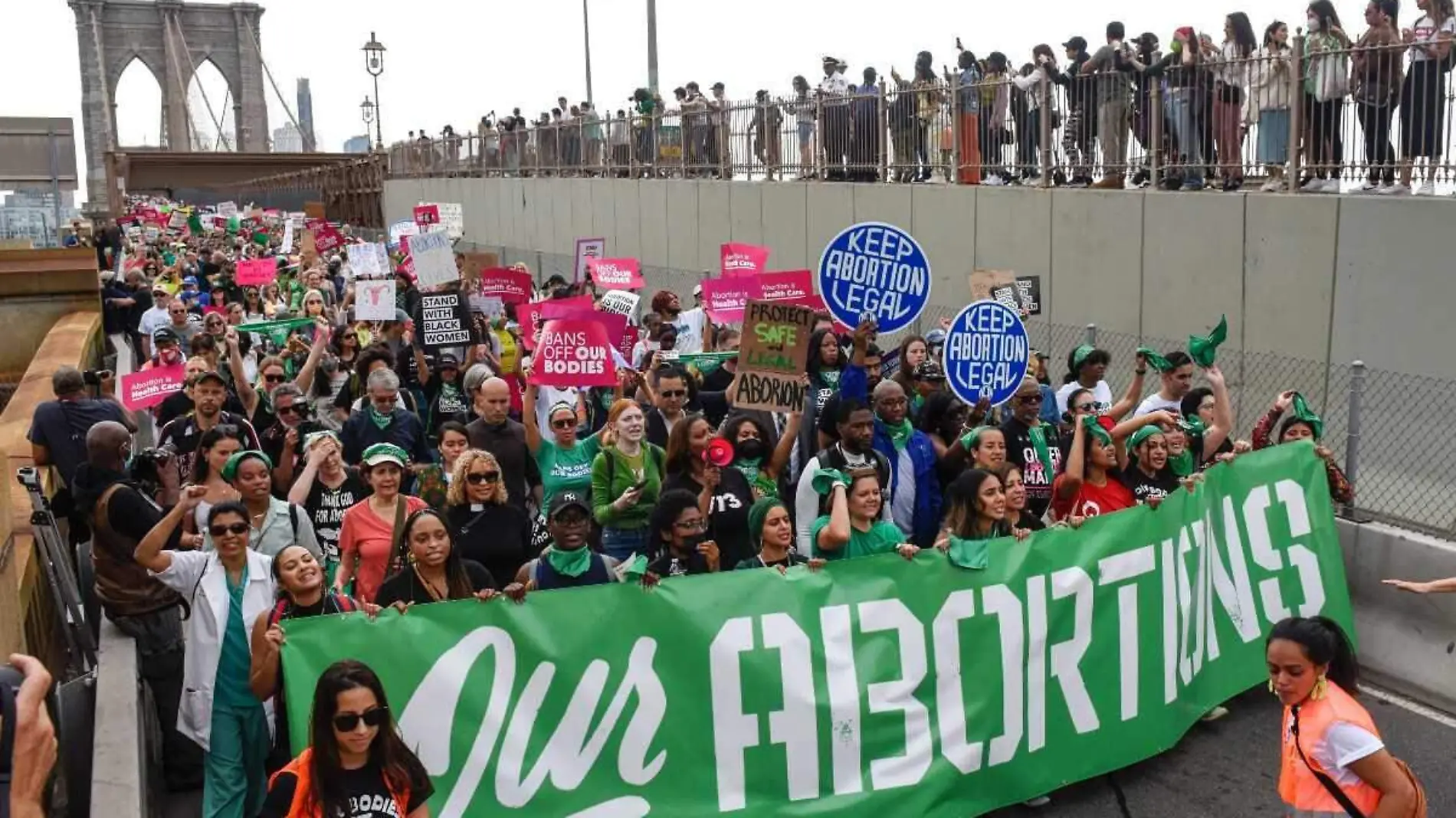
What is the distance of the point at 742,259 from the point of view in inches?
565

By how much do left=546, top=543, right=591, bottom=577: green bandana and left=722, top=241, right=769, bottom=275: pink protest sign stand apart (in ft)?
26.6

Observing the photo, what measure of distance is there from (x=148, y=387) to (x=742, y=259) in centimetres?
596

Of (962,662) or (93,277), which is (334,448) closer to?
(962,662)

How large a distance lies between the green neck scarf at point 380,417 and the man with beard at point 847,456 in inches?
102

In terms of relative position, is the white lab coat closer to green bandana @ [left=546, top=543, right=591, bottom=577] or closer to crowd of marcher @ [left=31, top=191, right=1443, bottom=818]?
crowd of marcher @ [left=31, top=191, right=1443, bottom=818]

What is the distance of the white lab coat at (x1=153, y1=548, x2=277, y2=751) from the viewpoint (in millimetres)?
5836

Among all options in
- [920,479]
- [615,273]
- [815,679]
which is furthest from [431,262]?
Answer: [815,679]

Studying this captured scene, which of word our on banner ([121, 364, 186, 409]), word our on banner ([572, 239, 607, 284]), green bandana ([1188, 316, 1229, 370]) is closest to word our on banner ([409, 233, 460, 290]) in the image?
word our on banner ([572, 239, 607, 284])

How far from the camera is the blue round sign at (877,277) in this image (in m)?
9.84

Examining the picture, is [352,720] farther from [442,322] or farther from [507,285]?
[507,285]

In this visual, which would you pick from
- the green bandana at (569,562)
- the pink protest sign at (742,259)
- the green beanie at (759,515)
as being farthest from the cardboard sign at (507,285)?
the green bandana at (569,562)

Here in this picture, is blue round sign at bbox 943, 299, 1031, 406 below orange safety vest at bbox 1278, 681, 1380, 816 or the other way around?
the other way around

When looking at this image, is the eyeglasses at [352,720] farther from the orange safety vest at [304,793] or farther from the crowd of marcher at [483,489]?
the orange safety vest at [304,793]

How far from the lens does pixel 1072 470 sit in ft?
25.2
